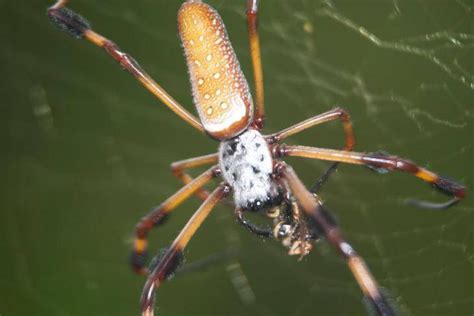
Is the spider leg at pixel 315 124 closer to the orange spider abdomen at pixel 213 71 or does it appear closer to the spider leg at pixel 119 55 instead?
the orange spider abdomen at pixel 213 71

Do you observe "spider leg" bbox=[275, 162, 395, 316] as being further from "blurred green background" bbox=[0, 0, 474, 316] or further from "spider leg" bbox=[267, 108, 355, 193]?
"blurred green background" bbox=[0, 0, 474, 316]

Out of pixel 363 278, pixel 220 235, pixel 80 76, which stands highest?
pixel 80 76

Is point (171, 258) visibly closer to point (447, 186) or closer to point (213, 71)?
point (213, 71)

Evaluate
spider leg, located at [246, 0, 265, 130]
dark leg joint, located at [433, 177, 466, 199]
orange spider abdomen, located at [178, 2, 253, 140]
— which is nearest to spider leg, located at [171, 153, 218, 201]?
orange spider abdomen, located at [178, 2, 253, 140]

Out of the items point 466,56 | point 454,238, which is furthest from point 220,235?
point 466,56

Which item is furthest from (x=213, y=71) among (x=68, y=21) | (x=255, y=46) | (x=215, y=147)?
(x=215, y=147)

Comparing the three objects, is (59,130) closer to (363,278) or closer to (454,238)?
(454,238)
